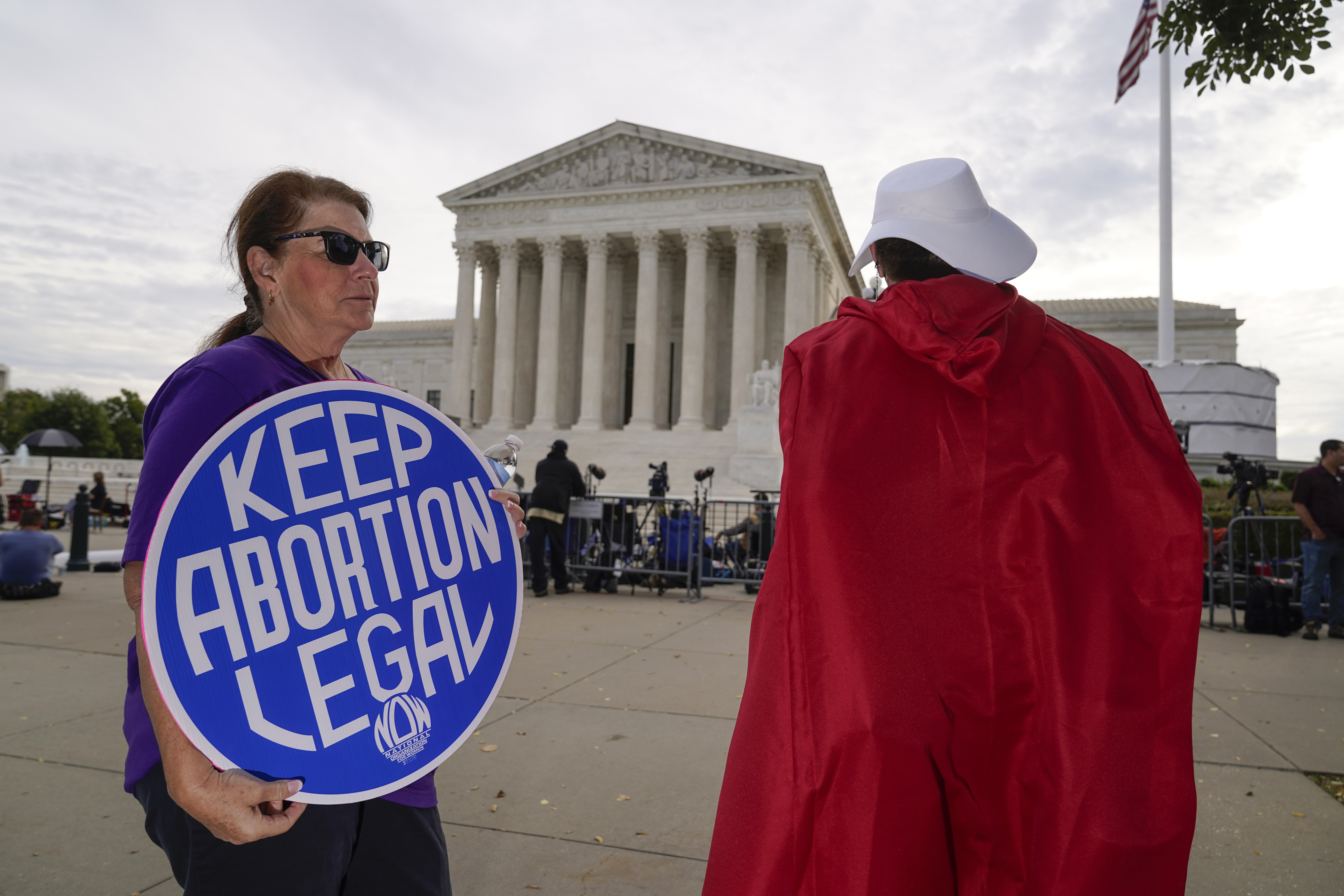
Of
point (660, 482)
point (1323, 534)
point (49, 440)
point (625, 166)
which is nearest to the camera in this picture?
point (1323, 534)

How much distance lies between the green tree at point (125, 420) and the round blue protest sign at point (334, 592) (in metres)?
75.6

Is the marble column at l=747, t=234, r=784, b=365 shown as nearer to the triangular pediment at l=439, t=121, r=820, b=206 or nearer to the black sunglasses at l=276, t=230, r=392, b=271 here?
the triangular pediment at l=439, t=121, r=820, b=206

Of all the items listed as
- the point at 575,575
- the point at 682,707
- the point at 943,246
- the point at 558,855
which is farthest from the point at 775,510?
the point at 943,246

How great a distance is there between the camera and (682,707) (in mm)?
5504

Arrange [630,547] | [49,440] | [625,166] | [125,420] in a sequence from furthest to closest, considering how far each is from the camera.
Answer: [125,420] → [625,166] → [49,440] → [630,547]

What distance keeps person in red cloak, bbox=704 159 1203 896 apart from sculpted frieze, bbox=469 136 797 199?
124ft

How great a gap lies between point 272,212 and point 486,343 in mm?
43461

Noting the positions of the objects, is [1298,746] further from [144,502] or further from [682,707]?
[144,502]

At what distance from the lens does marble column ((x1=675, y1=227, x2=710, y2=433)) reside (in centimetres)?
3859

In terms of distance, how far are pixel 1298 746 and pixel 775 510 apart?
8.88 metres

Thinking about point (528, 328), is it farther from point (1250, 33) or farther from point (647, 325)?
point (1250, 33)

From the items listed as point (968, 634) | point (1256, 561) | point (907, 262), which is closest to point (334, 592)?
point (968, 634)

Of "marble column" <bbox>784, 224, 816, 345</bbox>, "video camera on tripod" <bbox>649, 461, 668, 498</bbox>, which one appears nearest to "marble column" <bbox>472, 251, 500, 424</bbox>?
"marble column" <bbox>784, 224, 816, 345</bbox>

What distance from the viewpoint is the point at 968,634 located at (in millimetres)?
1635
